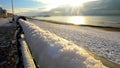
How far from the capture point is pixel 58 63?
1.89m

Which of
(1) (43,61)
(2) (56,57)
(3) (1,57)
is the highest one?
(2) (56,57)

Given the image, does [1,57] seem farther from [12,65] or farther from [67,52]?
[67,52]

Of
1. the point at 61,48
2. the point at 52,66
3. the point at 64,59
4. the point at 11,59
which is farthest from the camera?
the point at 11,59

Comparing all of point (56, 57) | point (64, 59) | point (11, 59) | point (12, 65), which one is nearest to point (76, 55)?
point (64, 59)

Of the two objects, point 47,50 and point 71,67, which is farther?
point 47,50

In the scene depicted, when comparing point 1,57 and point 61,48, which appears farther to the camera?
point 1,57

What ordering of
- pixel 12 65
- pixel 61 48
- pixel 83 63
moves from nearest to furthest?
pixel 83 63 < pixel 61 48 < pixel 12 65

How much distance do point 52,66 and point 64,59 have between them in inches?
8.6

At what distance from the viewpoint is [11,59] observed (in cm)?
771

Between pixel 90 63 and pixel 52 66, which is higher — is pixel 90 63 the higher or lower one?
the higher one

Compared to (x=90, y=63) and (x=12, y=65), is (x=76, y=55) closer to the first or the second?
(x=90, y=63)

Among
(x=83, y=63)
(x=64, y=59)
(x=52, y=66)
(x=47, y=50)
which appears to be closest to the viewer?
(x=83, y=63)

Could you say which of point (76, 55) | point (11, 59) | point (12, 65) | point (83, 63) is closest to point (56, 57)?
point (76, 55)

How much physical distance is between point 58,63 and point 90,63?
0.41 meters
